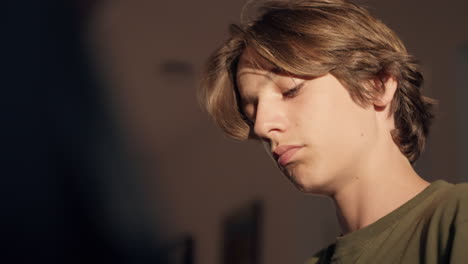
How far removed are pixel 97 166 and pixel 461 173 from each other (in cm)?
168

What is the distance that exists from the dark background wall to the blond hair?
1423mm

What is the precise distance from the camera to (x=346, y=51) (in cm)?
101

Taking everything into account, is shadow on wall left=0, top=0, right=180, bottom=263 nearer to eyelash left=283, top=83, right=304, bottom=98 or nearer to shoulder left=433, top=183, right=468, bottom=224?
eyelash left=283, top=83, right=304, bottom=98

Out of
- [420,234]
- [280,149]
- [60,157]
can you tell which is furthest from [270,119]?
[60,157]

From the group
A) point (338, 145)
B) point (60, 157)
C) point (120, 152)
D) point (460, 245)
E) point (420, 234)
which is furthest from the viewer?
point (120, 152)

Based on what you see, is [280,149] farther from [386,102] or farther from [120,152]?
[120,152]

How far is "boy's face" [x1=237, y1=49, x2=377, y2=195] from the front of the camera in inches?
37.4

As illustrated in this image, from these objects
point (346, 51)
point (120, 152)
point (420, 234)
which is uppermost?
point (346, 51)

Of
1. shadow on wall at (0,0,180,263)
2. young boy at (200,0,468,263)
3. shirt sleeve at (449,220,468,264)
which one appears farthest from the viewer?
shadow on wall at (0,0,180,263)

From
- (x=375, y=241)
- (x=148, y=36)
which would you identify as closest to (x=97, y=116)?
(x=148, y=36)

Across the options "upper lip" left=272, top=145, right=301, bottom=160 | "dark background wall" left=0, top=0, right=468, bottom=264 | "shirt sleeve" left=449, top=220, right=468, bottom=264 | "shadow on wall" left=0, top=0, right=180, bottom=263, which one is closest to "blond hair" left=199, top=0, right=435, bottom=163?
"upper lip" left=272, top=145, right=301, bottom=160

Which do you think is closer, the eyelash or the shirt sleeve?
the shirt sleeve

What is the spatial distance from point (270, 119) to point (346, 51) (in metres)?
0.18

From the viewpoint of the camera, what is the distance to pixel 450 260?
0.71 meters
